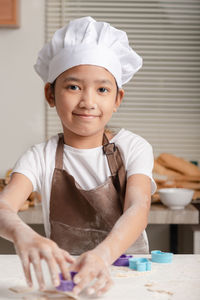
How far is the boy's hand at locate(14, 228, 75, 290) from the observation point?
88 centimetres

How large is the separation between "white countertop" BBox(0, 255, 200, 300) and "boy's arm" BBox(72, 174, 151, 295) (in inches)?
1.9

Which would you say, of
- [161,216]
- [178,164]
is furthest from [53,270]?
[178,164]

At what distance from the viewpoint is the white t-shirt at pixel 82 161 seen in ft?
4.81

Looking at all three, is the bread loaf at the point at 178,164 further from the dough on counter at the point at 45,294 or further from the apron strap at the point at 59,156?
the dough on counter at the point at 45,294

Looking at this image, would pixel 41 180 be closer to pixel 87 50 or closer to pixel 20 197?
pixel 20 197

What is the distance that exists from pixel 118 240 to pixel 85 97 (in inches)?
16.7

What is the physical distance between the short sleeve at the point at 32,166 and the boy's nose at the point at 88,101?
10.3 inches

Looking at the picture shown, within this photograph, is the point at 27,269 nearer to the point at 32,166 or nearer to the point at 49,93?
the point at 32,166

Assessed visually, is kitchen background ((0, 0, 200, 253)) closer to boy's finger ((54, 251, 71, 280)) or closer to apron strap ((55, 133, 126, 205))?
apron strap ((55, 133, 126, 205))

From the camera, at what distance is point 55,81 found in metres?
1.42

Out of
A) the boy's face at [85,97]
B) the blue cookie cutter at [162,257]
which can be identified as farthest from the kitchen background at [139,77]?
the blue cookie cutter at [162,257]

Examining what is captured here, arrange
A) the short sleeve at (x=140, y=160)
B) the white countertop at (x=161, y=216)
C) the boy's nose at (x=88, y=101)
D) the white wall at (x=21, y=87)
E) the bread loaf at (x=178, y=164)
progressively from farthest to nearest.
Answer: the white wall at (x=21, y=87) < the bread loaf at (x=178, y=164) < the white countertop at (x=161, y=216) < the short sleeve at (x=140, y=160) < the boy's nose at (x=88, y=101)

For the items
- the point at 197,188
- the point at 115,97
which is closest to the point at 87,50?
the point at 115,97

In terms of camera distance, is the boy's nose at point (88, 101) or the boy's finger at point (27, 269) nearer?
the boy's finger at point (27, 269)
